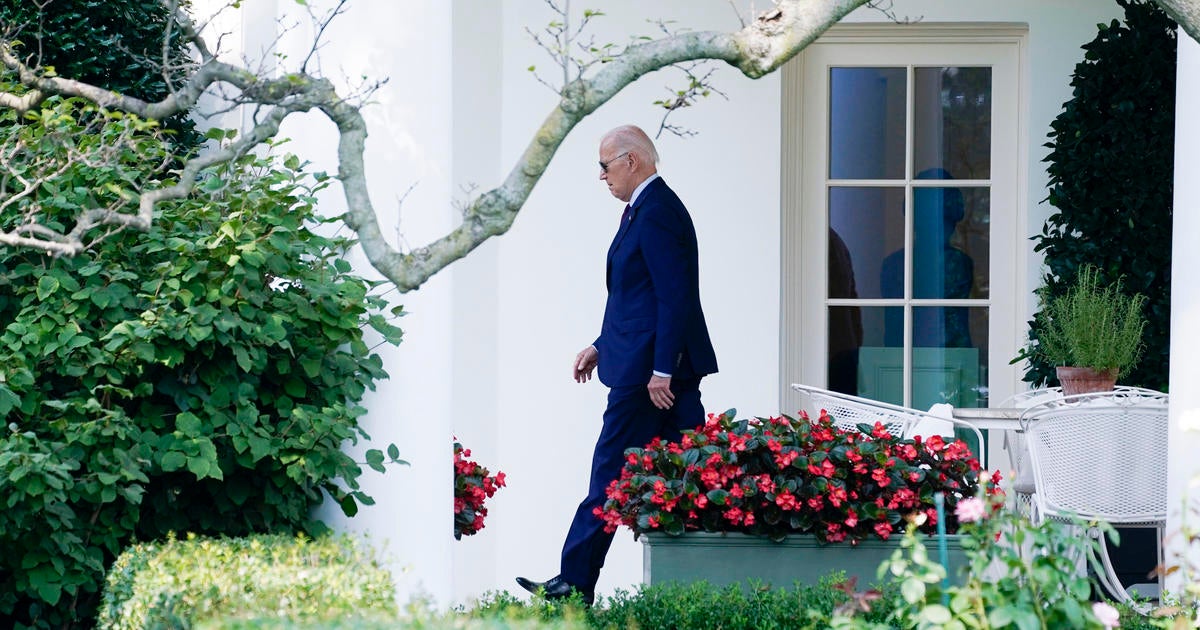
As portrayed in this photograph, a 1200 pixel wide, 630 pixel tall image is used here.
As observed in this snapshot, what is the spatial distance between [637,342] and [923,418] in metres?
1.76

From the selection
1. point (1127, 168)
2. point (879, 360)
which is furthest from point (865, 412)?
point (1127, 168)

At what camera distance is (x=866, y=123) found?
7.29 meters

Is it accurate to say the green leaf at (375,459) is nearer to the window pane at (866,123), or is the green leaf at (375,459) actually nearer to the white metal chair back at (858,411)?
the white metal chair back at (858,411)

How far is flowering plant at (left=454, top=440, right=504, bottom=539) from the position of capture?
5.23 meters

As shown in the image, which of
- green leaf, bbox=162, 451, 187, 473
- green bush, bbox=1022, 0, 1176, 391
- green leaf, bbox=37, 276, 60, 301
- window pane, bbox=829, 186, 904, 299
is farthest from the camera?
window pane, bbox=829, 186, 904, 299

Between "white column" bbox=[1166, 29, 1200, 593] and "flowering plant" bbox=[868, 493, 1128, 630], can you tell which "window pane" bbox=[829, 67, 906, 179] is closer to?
"white column" bbox=[1166, 29, 1200, 593]

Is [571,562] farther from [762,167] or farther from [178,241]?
[762,167]

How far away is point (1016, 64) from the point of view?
7195 mm

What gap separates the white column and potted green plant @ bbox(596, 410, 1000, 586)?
0.60 m

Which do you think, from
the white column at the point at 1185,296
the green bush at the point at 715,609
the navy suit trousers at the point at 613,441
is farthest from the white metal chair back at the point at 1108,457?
the green bush at the point at 715,609

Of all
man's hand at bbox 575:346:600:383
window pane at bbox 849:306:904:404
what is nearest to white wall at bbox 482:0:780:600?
window pane at bbox 849:306:904:404

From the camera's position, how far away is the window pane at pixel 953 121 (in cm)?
725

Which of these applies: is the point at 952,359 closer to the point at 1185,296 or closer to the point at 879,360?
the point at 879,360

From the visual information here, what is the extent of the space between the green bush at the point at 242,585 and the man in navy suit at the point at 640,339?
1.53m
